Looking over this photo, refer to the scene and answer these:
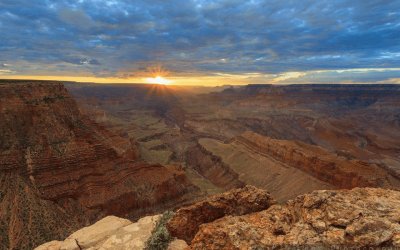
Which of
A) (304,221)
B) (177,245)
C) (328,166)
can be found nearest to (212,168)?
(328,166)

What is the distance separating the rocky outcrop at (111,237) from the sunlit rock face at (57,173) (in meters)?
20.6

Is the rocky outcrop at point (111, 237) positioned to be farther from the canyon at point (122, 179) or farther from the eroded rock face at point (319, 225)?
the eroded rock face at point (319, 225)

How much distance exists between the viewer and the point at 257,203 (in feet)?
37.0

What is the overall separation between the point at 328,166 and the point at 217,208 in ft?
170

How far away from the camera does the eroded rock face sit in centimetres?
746

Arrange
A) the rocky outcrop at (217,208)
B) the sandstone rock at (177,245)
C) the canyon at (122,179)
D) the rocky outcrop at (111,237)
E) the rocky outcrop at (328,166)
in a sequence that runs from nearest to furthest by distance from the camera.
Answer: the canyon at (122,179) < the rocky outcrop at (217,208) < the sandstone rock at (177,245) < the rocky outcrop at (111,237) < the rocky outcrop at (328,166)

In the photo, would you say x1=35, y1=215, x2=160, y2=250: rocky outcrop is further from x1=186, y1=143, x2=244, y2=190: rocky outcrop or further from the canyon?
x1=186, y1=143, x2=244, y2=190: rocky outcrop

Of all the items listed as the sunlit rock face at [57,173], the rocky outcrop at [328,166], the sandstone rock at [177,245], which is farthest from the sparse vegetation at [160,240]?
the rocky outcrop at [328,166]

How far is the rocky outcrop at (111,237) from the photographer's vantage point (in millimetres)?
13633

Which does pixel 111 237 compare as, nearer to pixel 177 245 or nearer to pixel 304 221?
pixel 177 245

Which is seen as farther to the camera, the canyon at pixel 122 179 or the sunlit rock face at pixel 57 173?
the sunlit rock face at pixel 57 173

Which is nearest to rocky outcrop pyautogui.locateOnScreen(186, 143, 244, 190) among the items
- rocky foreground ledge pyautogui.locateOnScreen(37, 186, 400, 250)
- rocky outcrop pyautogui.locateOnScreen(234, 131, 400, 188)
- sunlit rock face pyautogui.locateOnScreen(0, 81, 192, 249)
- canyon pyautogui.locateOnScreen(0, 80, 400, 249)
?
canyon pyautogui.locateOnScreen(0, 80, 400, 249)

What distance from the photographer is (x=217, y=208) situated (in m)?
11.8

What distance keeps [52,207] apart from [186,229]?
31807mm
